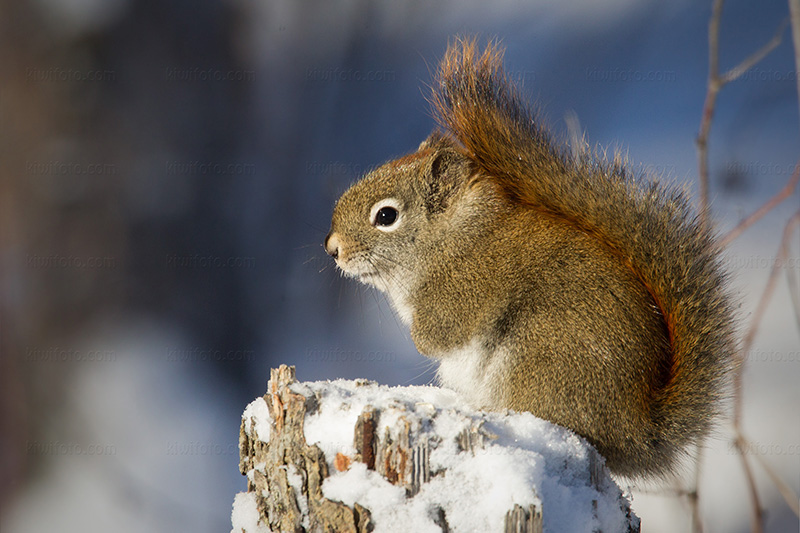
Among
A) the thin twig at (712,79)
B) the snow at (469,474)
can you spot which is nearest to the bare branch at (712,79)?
the thin twig at (712,79)

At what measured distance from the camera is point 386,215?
5.03ft

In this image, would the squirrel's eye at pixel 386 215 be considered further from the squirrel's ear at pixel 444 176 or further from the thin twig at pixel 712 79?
the thin twig at pixel 712 79

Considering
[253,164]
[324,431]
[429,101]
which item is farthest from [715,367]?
[253,164]

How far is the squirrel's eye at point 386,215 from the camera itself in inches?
60.1

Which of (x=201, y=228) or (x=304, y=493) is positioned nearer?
(x=304, y=493)

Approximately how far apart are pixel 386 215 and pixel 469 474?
0.80 m

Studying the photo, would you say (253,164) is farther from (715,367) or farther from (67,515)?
(715,367)

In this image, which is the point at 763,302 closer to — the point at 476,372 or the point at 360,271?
the point at 476,372

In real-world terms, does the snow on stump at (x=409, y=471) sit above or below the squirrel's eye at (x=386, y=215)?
below

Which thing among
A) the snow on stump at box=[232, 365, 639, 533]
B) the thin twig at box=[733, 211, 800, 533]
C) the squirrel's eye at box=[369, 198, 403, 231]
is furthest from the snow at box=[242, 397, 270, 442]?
the thin twig at box=[733, 211, 800, 533]

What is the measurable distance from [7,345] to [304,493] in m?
2.20

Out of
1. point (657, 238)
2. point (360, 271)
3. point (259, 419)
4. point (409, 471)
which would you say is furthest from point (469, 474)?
point (360, 271)

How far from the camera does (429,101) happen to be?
1.49 m

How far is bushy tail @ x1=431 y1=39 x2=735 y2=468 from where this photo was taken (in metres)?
1.17
